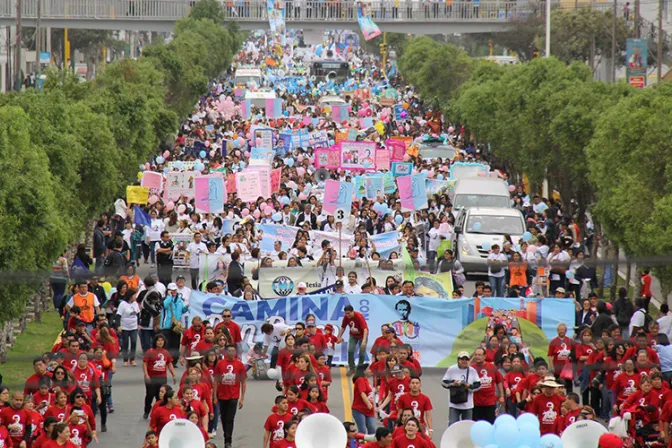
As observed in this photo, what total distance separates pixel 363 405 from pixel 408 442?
7.88ft

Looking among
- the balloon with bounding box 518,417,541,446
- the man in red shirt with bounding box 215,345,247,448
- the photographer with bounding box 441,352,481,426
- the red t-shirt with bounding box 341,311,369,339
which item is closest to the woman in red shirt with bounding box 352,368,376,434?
the photographer with bounding box 441,352,481,426

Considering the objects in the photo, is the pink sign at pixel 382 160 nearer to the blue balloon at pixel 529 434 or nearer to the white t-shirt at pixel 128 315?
the white t-shirt at pixel 128 315

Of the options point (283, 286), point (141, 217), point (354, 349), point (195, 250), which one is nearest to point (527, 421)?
point (354, 349)

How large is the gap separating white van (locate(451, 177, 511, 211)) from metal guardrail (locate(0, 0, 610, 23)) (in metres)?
45.5

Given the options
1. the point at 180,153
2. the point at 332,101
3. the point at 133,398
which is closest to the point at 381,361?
the point at 133,398

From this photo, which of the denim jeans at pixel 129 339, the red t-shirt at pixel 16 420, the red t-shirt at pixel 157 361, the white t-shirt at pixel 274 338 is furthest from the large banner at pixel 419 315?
the red t-shirt at pixel 16 420

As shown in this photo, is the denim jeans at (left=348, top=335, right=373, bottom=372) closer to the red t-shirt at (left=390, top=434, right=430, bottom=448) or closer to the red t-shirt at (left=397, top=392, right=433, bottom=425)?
the red t-shirt at (left=397, top=392, right=433, bottom=425)

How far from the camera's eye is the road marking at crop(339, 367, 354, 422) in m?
17.1

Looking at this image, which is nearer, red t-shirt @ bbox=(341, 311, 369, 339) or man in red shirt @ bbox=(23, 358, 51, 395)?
man in red shirt @ bbox=(23, 358, 51, 395)

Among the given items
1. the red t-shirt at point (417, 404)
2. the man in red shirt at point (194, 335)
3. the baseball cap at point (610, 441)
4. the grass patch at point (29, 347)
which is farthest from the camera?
the grass patch at point (29, 347)

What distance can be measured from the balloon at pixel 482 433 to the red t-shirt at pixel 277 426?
174 centimetres

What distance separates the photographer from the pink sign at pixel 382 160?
38406 mm

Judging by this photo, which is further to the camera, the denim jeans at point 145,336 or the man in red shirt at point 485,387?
the denim jeans at point 145,336

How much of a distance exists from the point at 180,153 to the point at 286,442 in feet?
107
